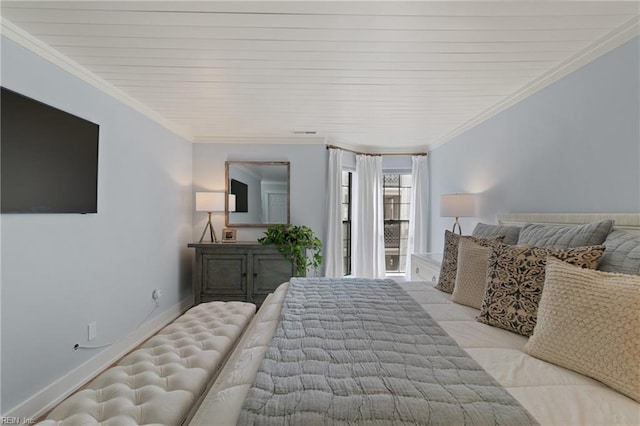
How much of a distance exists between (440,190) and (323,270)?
198 cm

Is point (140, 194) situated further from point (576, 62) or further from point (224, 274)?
point (576, 62)

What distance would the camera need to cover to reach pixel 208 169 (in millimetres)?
4074

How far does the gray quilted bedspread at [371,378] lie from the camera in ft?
2.55

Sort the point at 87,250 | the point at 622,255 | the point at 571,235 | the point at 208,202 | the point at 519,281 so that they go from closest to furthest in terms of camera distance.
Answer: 1. the point at 622,255
2. the point at 519,281
3. the point at 571,235
4. the point at 87,250
5. the point at 208,202

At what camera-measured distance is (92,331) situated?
87.7 inches

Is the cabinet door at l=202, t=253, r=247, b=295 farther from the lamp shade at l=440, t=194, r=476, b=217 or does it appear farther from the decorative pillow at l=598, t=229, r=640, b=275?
the decorative pillow at l=598, t=229, r=640, b=275

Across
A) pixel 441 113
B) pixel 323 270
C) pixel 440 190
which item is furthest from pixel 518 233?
pixel 323 270

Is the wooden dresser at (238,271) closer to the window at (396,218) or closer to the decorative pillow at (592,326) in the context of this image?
the window at (396,218)

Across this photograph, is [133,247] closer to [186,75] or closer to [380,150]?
[186,75]

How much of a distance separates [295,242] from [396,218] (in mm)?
1947

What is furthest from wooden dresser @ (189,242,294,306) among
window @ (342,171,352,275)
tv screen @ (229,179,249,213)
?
window @ (342,171,352,275)

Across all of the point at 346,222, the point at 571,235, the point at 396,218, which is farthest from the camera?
the point at 396,218

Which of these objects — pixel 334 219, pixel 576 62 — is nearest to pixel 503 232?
pixel 576 62

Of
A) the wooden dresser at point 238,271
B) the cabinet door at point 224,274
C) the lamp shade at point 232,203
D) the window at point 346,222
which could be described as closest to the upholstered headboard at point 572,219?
the window at point 346,222
